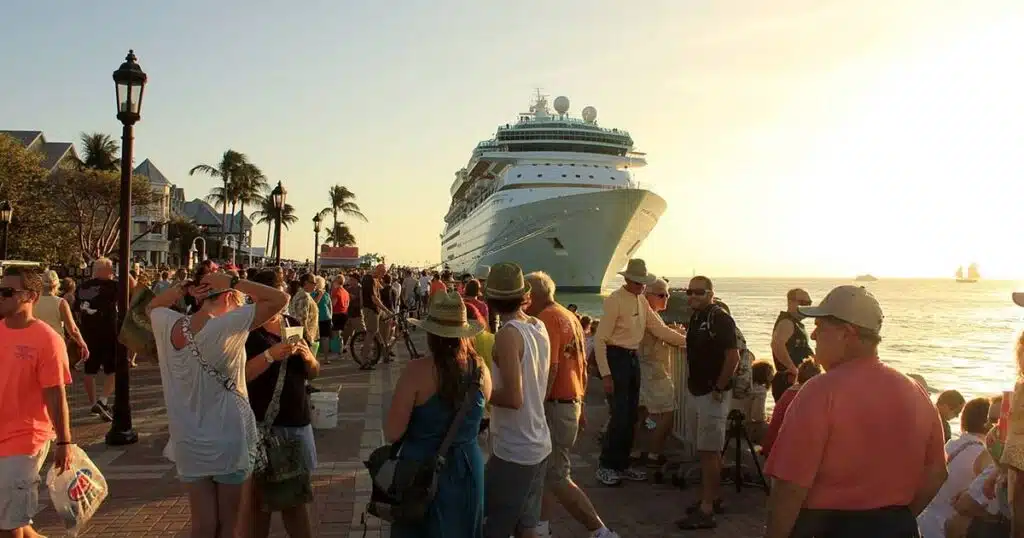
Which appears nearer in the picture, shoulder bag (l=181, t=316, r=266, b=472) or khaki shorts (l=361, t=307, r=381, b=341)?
shoulder bag (l=181, t=316, r=266, b=472)

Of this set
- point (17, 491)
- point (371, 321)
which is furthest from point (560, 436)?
point (371, 321)

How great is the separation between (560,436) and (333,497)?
2.14 metres

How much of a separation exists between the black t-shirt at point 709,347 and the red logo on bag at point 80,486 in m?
4.09

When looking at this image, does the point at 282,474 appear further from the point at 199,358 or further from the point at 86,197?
the point at 86,197

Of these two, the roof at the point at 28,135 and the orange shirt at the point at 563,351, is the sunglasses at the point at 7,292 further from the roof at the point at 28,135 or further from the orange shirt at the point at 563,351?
the roof at the point at 28,135

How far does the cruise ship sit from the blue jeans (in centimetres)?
3743

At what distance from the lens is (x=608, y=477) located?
6.44m

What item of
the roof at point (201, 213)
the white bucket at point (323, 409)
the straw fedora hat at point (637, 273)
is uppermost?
the roof at point (201, 213)

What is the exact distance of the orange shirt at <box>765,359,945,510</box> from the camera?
2648 mm

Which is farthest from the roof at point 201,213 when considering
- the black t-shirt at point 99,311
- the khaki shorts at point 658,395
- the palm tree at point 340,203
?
the khaki shorts at point 658,395

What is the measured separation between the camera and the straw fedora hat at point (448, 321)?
3.24 m

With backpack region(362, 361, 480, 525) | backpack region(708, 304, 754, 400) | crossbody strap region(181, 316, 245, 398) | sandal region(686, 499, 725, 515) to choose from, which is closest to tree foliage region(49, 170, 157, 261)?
backpack region(708, 304, 754, 400)

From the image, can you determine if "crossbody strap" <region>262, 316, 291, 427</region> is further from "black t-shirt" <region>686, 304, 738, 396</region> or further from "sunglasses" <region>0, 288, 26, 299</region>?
"black t-shirt" <region>686, 304, 738, 396</region>

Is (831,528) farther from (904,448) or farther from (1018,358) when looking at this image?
(1018,358)
